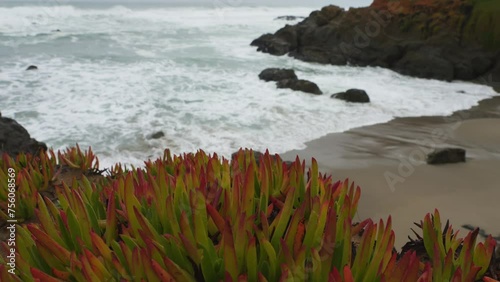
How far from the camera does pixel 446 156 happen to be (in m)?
6.58

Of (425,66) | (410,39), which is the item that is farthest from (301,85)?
(410,39)

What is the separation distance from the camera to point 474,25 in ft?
62.8

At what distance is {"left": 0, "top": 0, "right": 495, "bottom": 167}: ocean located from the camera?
916 cm

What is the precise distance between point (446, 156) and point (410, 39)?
50.8 ft

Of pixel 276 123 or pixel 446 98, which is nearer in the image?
pixel 276 123

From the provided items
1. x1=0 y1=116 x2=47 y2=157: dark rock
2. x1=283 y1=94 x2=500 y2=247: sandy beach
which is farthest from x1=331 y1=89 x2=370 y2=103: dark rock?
x1=0 y1=116 x2=47 y2=157: dark rock

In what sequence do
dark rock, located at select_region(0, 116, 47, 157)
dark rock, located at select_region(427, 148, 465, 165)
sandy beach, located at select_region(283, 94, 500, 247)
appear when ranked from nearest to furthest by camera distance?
sandy beach, located at select_region(283, 94, 500, 247) → dark rock, located at select_region(0, 116, 47, 157) → dark rock, located at select_region(427, 148, 465, 165)

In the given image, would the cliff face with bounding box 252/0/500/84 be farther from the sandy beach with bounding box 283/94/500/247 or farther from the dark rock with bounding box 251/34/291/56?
the sandy beach with bounding box 283/94/500/247

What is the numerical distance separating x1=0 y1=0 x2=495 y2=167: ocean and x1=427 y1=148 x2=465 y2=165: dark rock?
283cm

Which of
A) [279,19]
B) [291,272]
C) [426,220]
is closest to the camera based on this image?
[291,272]

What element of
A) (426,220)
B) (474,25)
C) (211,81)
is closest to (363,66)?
(474,25)

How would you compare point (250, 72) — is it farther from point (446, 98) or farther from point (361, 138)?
point (361, 138)

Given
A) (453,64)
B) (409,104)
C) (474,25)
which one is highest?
(474,25)

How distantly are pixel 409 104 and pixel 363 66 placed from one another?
8391mm
